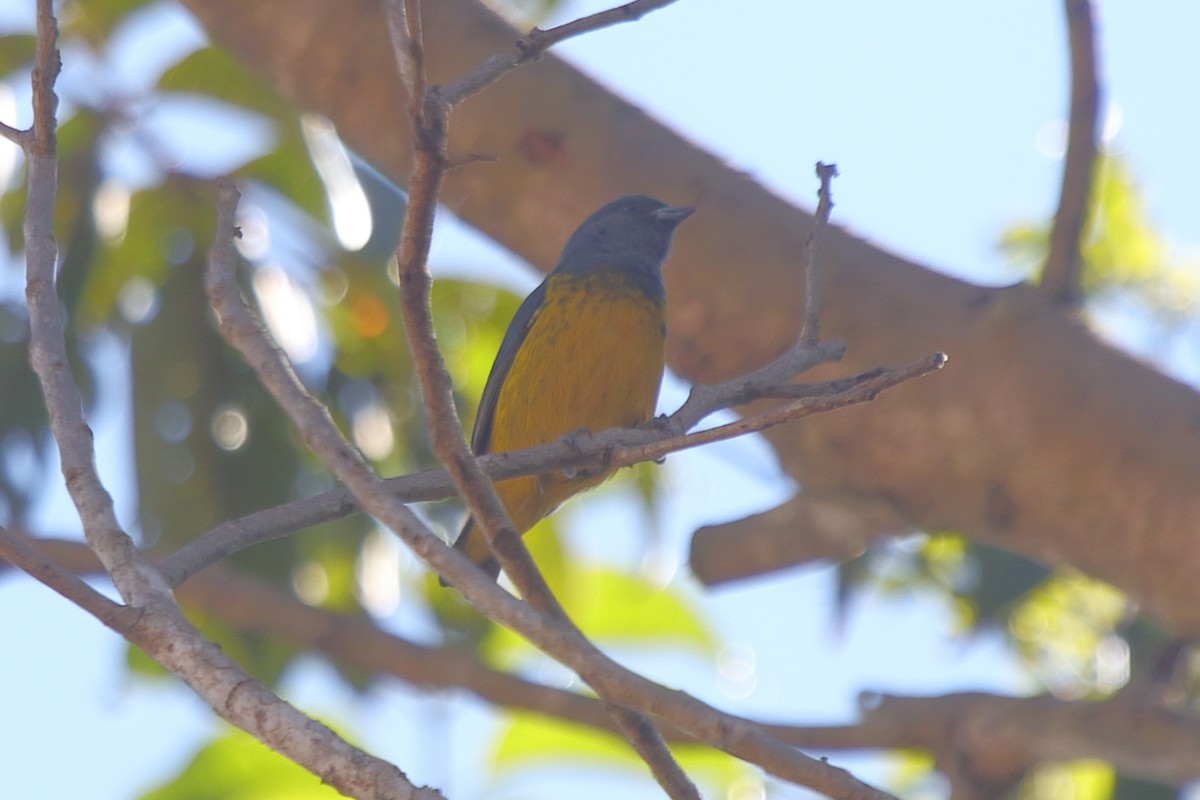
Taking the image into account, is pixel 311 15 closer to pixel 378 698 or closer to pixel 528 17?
pixel 528 17

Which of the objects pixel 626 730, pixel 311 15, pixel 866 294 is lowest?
pixel 626 730

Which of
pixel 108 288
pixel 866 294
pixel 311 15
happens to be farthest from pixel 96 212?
pixel 866 294

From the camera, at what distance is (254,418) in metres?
5.21

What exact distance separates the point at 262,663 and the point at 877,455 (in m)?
2.67

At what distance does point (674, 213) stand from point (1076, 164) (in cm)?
120

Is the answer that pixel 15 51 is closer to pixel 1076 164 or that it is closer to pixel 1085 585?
pixel 1076 164

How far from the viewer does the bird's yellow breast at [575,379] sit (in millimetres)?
4723

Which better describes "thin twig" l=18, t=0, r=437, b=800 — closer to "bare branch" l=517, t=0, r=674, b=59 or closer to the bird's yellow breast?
"bare branch" l=517, t=0, r=674, b=59

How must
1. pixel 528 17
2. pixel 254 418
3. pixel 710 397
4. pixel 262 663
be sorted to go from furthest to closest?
pixel 528 17 < pixel 262 663 < pixel 254 418 < pixel 710 397

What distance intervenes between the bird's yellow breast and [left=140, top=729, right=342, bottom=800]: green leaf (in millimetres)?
1273

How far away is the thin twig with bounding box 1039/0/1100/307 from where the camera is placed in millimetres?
3979

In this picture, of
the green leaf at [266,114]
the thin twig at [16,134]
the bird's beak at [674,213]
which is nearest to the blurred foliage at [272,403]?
the green leaf at [266,114]

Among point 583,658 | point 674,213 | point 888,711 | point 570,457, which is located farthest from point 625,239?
point 583,658

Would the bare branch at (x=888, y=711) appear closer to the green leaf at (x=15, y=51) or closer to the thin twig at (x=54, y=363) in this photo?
the thin twig at (x=54, y=363)
